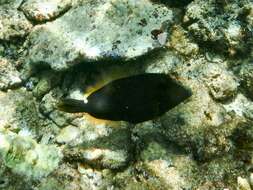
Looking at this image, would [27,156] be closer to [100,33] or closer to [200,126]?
[100,33]

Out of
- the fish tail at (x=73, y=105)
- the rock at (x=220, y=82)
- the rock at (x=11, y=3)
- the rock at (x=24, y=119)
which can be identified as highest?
the fish tail at (x=73, y=105)

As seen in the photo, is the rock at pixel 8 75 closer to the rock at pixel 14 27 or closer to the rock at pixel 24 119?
the rock at pixel 24 119

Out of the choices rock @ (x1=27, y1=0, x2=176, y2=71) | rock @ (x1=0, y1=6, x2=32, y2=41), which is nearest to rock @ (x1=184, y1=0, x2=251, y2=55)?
rock @ (x1=27, y1=0, x2=176, y2=71)

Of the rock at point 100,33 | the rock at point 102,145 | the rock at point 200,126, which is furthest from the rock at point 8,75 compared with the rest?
the rock at point 200,126

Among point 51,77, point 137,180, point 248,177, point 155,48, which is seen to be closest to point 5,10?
point 51,77

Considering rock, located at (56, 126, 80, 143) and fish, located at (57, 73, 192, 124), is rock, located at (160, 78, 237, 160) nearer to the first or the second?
fish, located at (57, 73, 192, 124)

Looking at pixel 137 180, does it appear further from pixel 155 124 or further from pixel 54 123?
pixel 54 123
